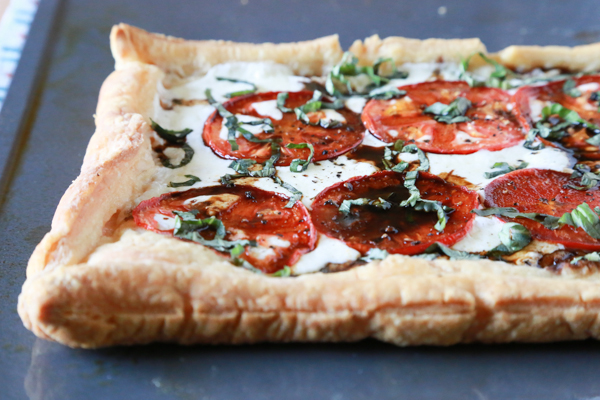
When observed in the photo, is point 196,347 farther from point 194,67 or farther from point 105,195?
point 194,67

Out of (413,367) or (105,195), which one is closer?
(413,367)

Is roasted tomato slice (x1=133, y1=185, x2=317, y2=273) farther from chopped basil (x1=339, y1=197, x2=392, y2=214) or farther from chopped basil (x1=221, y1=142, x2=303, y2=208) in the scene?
chopped basil (x1=339, y1=197, x2=392, y2=214)

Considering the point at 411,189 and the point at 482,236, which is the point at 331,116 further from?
the point at 482,236

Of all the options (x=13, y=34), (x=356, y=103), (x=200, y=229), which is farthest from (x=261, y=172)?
(x=13, y=34)

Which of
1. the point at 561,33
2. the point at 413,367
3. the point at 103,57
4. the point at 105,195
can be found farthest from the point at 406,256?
the point at 561,33

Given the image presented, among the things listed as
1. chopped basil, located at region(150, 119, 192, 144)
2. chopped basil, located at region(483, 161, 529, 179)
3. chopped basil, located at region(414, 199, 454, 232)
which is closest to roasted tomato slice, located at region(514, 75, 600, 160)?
chopped basil, located at region(483, 161, 529, 179)

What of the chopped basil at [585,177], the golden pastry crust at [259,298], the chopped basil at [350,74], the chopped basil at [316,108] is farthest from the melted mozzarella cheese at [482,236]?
the chopped basil at [350,74]
